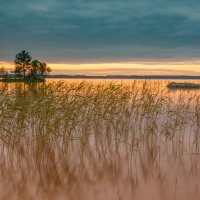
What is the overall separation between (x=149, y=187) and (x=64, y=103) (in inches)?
191

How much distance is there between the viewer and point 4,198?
852 centimetres

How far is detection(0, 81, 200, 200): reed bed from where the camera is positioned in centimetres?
891

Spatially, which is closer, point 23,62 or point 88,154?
point 88,154

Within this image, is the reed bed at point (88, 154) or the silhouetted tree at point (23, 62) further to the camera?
the silhouetted tree at point (23, 62)

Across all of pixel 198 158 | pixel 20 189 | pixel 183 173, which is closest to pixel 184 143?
pixel 198 158

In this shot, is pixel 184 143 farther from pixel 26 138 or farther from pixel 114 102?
pixel 26 138

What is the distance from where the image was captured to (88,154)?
1166 cm

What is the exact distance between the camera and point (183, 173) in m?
10.2

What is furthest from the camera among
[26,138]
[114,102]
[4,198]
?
[114,102]

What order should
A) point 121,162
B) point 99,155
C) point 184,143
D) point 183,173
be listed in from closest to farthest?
point 183,173
point 121,162
point 99,155
point 184,143

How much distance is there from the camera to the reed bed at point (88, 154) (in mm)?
8914

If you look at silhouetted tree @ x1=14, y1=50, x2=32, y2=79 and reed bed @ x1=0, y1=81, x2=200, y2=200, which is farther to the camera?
silhouetted tree @ x1=14, y1=50, x2=32, y2=79

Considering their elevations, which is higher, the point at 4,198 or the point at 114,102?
the point at 114,102

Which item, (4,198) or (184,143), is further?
(184,143)
